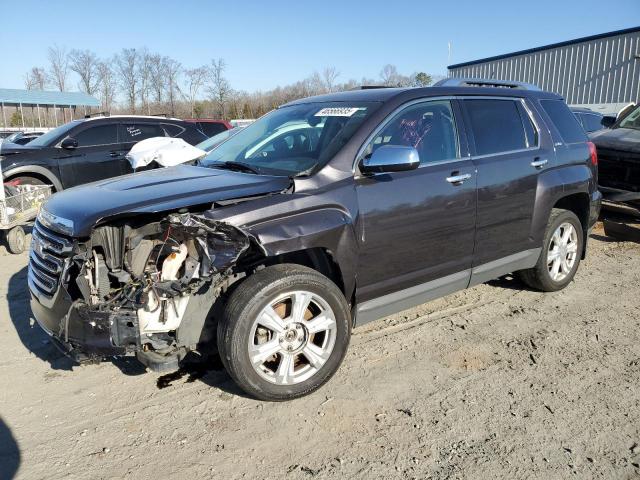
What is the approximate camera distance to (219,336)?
300 cm

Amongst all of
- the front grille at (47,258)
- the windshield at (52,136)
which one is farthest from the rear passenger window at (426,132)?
the windshield at (52,136)

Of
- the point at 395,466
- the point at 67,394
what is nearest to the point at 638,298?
the point at 395,466

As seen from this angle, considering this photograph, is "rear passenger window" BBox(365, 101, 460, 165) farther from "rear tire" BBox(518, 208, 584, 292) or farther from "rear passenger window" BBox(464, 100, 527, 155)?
"rear tire" BBox(518, 208, 584, 292)

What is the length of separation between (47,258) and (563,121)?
4.74 m

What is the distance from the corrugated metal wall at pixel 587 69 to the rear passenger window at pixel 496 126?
20.2 metres

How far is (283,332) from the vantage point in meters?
3.14

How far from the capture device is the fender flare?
26.8 feet

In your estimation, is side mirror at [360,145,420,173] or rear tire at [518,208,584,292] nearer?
side mirror at [360,145,420,173]

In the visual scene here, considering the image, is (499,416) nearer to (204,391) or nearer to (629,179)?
(204,391)

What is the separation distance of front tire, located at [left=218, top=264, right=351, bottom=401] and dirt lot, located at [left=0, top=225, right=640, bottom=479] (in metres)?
0.18

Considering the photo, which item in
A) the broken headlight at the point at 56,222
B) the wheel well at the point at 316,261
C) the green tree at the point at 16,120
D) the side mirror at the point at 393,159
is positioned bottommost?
the wheel well at the point at 316,261

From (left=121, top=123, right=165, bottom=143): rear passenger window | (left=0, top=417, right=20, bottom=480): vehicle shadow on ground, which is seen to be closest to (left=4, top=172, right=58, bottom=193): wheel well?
(left=121, top=123, right=165, bottom=143): rear passenger window

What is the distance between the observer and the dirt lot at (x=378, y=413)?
2646 millimetres

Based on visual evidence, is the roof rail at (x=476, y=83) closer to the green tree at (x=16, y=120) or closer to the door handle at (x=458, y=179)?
the door handle at (x=458, y=179)
